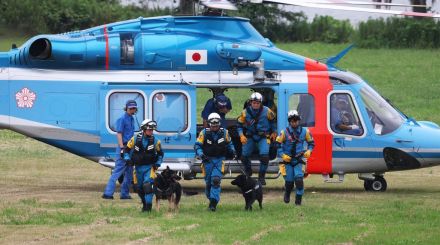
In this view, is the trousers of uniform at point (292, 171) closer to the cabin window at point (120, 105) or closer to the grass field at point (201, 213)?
the grass field at point (201, 213)

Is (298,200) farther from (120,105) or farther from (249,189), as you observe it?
(120,105)

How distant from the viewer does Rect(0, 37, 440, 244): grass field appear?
48.4 feet

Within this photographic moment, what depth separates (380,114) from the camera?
791 inches

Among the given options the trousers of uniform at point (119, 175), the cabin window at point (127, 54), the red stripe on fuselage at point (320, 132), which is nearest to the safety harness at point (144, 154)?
the trousers of uniform at point (119, 175)

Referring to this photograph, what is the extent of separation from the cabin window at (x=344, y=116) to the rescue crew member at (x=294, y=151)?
1960mm

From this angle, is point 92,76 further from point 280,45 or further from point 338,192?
point 280,45

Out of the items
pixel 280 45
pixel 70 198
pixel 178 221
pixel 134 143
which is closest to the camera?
pixel 178 221

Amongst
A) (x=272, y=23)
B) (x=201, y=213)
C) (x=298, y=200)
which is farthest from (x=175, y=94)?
(x=272, y=23)

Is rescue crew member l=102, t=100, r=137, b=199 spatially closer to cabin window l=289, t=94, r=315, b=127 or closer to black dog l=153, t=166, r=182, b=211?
black dog l=153, t=166, r=182, b=211

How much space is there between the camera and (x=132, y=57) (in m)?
19.8

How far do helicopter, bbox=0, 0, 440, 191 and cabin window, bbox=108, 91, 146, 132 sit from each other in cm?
2

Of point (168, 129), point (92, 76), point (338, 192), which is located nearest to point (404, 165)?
point (338, 192)

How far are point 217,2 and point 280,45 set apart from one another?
22.7 m

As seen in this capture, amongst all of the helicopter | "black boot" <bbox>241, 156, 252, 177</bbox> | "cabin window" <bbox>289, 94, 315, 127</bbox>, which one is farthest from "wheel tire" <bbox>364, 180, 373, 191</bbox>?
"black boot" <bbox>241, 156, 252, 177</bbox>
